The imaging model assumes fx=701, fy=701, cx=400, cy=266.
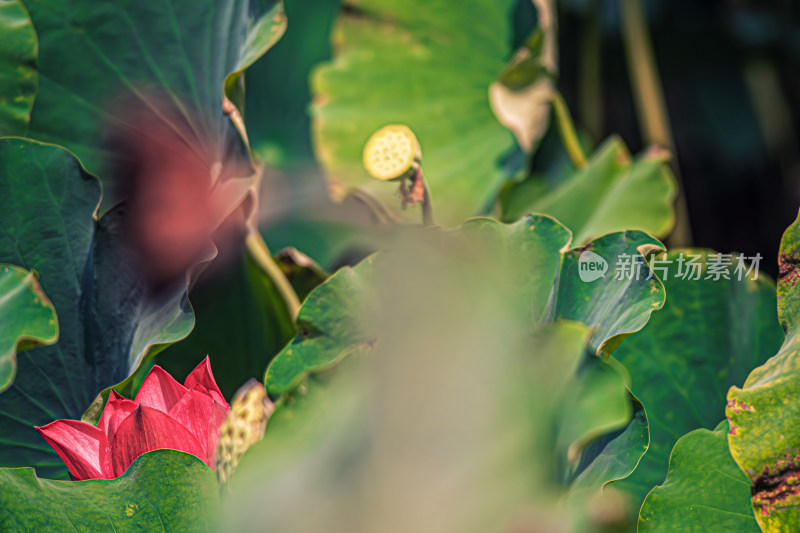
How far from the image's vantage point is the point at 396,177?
1.56 ft

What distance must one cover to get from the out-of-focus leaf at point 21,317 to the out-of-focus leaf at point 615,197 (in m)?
0.49

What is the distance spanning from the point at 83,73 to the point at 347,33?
15.8 inches

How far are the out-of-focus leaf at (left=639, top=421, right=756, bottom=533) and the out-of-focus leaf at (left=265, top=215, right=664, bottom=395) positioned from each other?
0.29ft

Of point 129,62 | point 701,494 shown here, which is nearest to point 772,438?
point 701,494

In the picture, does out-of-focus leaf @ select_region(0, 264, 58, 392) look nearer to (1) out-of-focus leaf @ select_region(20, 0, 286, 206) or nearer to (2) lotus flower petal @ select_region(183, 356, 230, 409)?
(2) lotus flower petal @ select_region(183, 356, 230, 409)

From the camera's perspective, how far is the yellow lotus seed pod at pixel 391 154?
1.55 ft

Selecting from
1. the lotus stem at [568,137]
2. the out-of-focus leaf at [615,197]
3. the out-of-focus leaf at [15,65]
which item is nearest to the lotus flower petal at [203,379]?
the out-of-focus leaf at [15,65]

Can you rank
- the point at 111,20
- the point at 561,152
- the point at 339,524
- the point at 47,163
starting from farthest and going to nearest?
the point at 561,152 → the point at 111,20 → the point at 47,163 → the point at 339,524

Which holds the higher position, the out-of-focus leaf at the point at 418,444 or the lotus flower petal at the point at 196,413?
the out-of-focus leaf at the point at 418,444

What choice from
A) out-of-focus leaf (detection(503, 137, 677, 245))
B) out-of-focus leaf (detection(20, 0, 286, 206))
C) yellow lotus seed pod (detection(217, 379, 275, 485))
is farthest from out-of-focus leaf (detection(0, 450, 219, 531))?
out-of-focus leaf (detection(503, 137, 677, 245))

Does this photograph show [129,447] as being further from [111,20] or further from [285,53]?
[285,53]

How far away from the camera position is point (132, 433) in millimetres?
363

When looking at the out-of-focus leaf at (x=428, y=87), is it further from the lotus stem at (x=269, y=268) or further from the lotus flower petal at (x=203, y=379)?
the lotus flower petal at (x=203, y=379)

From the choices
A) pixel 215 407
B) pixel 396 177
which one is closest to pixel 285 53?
pixel 396 177
